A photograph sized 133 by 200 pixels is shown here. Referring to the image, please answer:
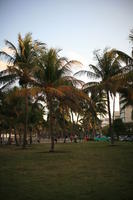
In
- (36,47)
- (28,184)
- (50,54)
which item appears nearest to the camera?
(28,184)

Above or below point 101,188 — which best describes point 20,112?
above

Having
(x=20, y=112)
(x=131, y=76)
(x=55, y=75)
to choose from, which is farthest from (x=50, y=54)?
(x=20, y=112)

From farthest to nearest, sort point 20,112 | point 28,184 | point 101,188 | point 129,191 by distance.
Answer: point 20,112, point 28,184, point 101,188, point 129,191

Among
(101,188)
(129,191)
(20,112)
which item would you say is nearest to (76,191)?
(101,188)

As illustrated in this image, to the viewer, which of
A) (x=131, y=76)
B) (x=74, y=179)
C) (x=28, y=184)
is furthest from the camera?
(x=131, y=76)

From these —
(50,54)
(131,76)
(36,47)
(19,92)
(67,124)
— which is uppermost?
(36,47)

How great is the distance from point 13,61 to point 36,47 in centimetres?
279

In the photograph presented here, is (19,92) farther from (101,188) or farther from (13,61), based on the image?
(101,188)

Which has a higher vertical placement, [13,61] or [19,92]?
[13,61]

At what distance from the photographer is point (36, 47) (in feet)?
67.1

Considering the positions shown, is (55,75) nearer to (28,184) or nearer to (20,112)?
(28,184)

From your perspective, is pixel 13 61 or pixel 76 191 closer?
pixel 76 191

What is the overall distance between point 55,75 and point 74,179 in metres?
12.2

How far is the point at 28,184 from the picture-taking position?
20.8 ft
